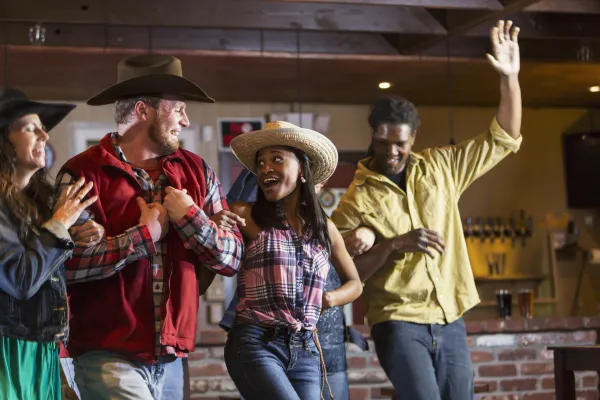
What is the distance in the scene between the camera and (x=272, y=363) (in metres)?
3.06

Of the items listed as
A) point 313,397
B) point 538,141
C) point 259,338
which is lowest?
point 313,397

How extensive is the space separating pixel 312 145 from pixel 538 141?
7.73 m

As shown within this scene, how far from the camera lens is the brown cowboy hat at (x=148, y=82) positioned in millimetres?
3082

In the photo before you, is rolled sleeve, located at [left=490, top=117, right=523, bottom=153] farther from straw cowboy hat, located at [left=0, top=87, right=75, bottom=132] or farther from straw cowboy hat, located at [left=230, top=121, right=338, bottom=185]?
straw cowboy hat, located at [left=0, top=87, right=75, bottom=132]

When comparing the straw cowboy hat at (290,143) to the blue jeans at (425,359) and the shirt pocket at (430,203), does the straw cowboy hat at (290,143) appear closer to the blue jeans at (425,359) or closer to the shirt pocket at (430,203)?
the shirt pocket at (430,203)

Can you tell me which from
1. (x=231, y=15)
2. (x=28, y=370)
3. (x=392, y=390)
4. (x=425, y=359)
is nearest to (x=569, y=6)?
(x=231, y=15)

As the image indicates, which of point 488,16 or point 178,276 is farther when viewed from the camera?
point 488,16

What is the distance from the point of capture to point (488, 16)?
6352 millimetres

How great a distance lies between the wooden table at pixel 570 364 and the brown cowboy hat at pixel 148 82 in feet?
7.93

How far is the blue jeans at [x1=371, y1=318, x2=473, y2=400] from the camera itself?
374 centimetres

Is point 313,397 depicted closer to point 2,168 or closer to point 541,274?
point 2,168

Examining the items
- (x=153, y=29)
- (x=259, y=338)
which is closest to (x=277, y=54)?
(x=153, y=29)

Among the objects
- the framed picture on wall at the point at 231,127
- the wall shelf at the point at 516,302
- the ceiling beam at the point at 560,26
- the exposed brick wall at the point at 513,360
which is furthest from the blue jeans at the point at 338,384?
the wall shelf at the point at 516,302

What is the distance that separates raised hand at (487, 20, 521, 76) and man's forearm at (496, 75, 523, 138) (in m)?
0.04
